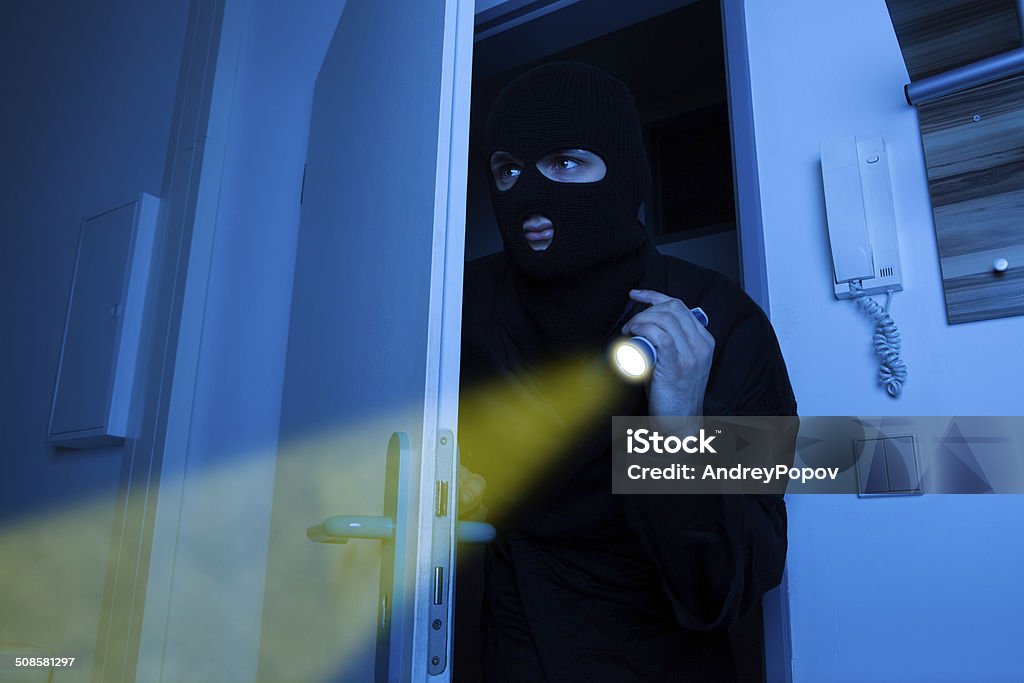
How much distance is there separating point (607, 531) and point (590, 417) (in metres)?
0.18

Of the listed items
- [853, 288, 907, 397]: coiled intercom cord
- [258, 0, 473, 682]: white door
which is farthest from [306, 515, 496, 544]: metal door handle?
[853, 288, 907, 397]: coiled intercom cord

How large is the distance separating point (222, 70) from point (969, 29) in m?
1.52

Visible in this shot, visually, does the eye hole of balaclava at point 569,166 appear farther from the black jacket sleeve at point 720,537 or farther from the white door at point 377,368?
the black jacket sleeve at point 720,537

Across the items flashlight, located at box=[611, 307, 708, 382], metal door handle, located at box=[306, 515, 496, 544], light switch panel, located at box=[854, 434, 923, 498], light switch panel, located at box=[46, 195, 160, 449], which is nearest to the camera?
metal door handle, located at box=[306, 515, 496, 544]

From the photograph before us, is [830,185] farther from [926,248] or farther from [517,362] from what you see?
[517,362]

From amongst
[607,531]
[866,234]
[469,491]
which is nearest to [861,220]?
[866,234]

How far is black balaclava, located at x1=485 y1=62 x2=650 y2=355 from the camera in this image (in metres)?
1.14

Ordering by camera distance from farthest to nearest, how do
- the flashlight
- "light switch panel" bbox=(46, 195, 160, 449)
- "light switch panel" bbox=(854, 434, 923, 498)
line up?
"light switch panel" bbox=(46, 195, 160, 449), "light switch panel" bbox=(854, 434, 923, 498), the flashlight

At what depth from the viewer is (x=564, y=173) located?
3.85 feet

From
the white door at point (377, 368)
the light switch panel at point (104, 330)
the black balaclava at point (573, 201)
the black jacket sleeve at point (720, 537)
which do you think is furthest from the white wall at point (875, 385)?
the light switch panel at point (104, 330)

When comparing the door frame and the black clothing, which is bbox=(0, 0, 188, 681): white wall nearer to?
the black clothing

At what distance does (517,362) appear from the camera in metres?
1.27

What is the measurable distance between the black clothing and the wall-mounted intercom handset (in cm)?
15

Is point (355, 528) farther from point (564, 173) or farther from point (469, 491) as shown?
point (564, 173)
